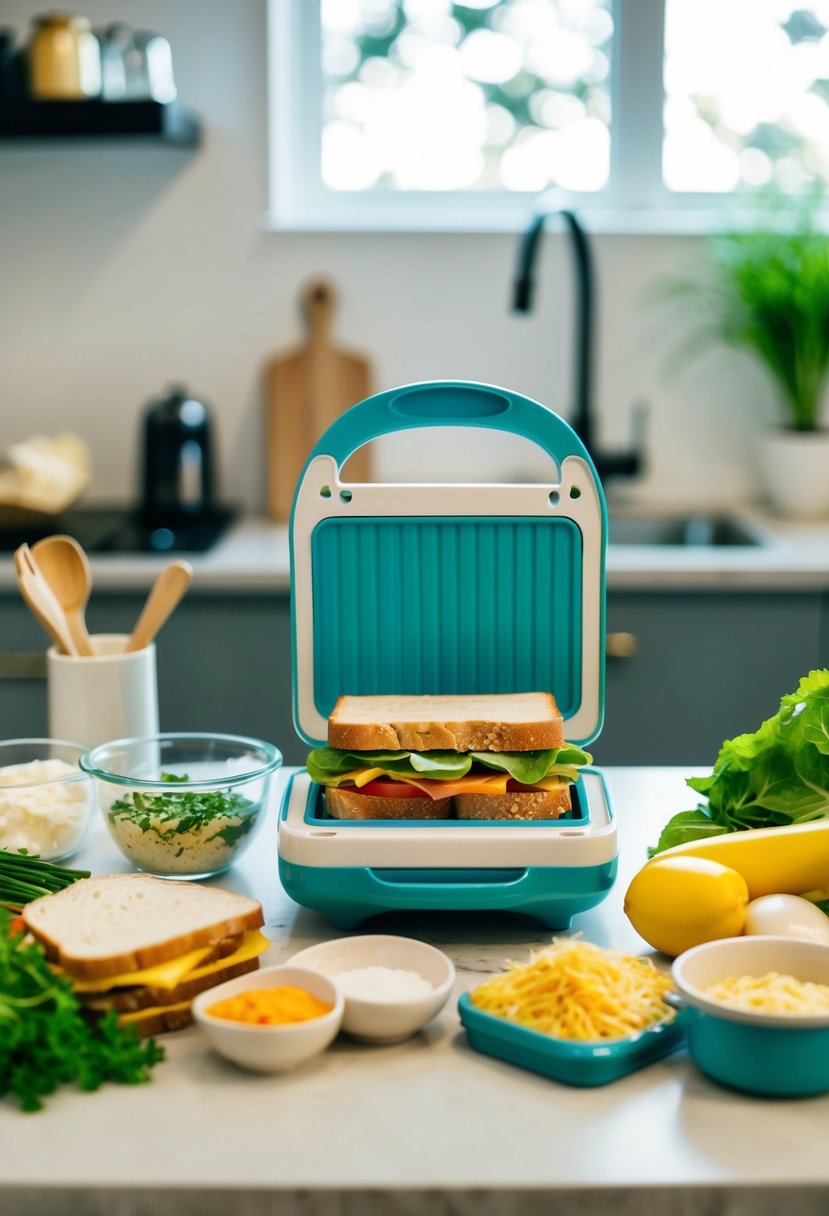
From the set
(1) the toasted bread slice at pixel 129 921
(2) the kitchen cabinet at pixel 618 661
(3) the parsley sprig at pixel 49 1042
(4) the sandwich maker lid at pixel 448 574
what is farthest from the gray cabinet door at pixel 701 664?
(3) the parsley sprig at pixel 49 1042

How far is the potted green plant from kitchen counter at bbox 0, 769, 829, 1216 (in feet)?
6.52

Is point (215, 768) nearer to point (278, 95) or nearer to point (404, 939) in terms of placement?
point (404, 939)

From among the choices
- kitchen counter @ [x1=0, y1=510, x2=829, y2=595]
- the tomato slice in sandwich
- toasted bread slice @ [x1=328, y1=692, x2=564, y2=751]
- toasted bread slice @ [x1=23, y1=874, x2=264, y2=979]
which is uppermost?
toasted bread slice @ [x1=328, y1=692, x2=564, y2=751]

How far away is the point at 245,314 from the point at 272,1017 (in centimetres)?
216

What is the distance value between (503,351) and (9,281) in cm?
104

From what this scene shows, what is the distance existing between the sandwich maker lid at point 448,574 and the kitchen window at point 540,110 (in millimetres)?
1660

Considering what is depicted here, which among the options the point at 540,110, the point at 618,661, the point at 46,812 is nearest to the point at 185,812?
the point at 46,812

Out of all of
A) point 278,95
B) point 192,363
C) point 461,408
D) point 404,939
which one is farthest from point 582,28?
point 404,939

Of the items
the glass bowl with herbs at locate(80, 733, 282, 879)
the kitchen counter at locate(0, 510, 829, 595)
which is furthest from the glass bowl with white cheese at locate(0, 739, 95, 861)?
the kitchen counter at locate(0, 510, 829, 595)

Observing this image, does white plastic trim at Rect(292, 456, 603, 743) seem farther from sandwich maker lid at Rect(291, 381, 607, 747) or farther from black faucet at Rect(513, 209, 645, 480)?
black faucet at Rect(513, 209, 645, 480)

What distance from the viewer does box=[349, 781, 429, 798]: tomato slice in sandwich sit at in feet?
3.67

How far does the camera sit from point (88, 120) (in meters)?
2.50

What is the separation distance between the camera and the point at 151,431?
264 centimetres

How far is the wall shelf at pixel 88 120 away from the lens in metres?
2.48
